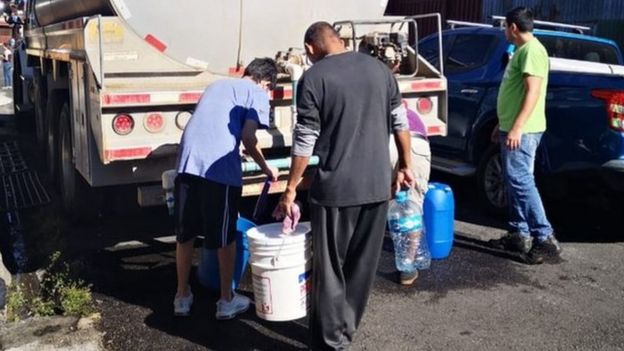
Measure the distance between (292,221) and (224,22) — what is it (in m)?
2.20

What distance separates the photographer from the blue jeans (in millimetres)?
5469

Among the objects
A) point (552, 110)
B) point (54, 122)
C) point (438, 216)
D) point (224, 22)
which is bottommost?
point (438, 216)

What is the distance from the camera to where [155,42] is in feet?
17.1

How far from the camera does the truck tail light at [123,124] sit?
4.90 meters

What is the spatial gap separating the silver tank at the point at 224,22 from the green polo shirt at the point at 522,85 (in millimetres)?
1317

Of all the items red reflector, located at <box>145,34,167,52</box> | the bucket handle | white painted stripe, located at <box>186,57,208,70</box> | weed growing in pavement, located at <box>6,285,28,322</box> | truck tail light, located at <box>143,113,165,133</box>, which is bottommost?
weed growing in pavement, located at <box>6,285,28,322</box>

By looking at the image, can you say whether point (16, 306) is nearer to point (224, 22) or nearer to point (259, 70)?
point (259, 70)

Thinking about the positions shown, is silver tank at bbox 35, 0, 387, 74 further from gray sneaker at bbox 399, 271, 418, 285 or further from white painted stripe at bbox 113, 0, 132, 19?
gray sneaker at bbox 399, 271, 418, 285

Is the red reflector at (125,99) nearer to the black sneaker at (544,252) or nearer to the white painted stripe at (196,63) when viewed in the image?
the white painted stripe at (196,63)

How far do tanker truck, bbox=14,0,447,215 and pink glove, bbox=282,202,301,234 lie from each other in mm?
767

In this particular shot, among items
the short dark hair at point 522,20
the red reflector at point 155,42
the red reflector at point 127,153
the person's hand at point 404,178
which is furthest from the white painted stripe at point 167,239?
the short dark hair at point 522,20

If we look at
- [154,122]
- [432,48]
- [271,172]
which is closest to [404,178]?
[271,172]

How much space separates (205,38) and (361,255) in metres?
2.37

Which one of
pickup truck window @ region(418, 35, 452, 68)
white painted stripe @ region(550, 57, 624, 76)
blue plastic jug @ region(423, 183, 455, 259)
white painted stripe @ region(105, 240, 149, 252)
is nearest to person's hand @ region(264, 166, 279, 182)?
blue plastic jug @ region(423, 183, 455, 259)
